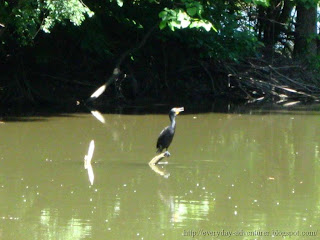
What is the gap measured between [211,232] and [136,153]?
468 centimetres

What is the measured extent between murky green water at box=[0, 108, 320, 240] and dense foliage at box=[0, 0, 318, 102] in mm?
4228

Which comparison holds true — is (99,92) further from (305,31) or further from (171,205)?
(171,205)

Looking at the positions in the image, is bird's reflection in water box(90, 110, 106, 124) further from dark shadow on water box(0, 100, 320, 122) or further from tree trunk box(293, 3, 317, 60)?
tree trunk box(293, 3, 317, 60)

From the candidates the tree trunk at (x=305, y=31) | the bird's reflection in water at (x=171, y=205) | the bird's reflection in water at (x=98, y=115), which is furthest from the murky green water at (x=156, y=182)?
the tree trunk at (x=305, y=31)

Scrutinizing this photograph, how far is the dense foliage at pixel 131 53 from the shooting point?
19203mm

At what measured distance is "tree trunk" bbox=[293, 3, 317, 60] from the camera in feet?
81.3

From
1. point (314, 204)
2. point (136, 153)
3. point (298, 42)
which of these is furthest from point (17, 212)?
point (298, 42)

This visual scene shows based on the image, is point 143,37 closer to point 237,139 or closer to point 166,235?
point 237,139

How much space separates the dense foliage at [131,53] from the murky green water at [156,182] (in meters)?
4.23

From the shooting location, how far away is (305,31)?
81.5 feet

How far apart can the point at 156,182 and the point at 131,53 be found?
454 inches

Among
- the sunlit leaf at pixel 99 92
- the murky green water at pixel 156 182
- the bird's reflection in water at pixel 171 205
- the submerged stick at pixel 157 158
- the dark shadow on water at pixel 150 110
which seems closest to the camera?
the murky green water at pixel 156 182

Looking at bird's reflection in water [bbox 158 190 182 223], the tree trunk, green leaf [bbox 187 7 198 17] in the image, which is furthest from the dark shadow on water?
bird's reflection in water [bbox 158 190 182 223]

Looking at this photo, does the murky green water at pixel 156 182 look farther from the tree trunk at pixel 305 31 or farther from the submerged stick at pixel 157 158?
the tree trunk at pixel 305 31
